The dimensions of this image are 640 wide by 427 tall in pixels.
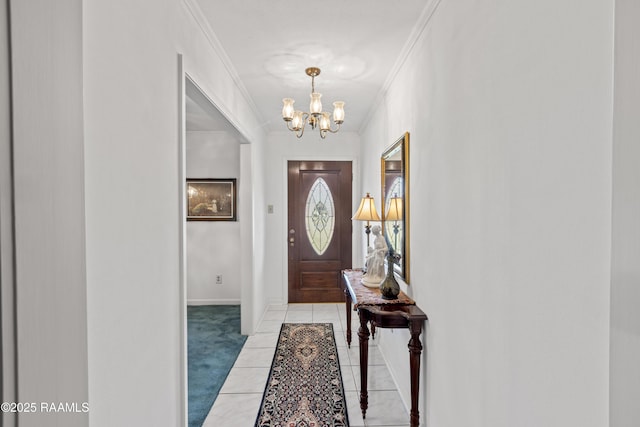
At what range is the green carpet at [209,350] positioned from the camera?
8.33 ft

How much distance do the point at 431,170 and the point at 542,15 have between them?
1051 mm

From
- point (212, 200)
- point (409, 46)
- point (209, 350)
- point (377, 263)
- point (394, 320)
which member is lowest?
point (209, 350)

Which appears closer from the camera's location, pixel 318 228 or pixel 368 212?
pixel 368 212

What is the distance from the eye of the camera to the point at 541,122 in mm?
999

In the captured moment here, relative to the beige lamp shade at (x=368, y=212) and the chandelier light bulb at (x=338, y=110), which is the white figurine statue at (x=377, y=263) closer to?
the beige lamp shade at (x=368, y=212)

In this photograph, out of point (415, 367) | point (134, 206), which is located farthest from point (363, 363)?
point (134, 206)

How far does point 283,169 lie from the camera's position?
510cm

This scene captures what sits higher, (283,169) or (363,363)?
(283,169)

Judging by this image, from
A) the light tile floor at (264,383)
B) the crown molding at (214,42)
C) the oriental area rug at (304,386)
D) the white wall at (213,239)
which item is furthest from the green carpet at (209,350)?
the crown molding at (214,42)

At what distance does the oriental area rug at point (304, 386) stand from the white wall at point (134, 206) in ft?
2.62

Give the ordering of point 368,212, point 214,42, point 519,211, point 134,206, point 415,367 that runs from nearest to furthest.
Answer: point 519,211 → point 134,206 → point 415,367 → point 214,42 → point 368,212

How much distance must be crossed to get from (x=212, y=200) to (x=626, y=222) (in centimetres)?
494

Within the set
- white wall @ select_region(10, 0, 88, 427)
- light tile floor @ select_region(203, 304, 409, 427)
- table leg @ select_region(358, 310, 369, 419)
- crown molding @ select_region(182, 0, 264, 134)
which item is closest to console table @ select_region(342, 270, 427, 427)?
table leg @ select_region(358, 310, 369, 419)

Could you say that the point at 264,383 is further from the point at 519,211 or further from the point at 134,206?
the point at 519,211
